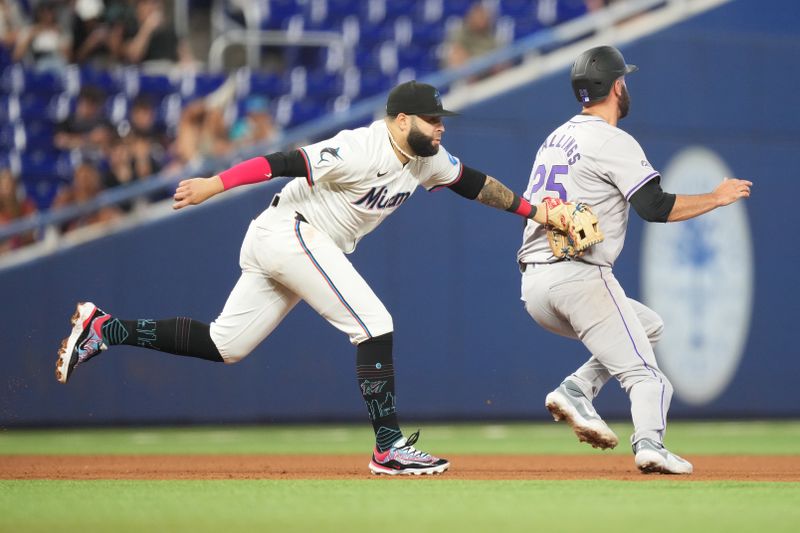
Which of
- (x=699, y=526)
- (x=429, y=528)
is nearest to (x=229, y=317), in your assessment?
(x=429, y=528)

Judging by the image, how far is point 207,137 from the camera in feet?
37.4

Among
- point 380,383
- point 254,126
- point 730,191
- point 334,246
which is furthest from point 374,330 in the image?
point 254,126

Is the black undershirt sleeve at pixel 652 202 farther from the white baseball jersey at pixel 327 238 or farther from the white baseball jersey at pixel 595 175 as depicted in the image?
the white baseball jersey at pixel 327 238

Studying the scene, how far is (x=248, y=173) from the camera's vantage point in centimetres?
605

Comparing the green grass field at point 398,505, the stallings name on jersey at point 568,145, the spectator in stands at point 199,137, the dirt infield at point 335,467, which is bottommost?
the dirt infield at point 335,467

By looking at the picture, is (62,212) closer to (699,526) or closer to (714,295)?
(714,295)

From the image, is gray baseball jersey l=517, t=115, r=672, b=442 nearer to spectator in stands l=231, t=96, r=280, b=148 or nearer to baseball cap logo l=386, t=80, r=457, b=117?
baseball cap logo l=386, t=80, r=457, b=117

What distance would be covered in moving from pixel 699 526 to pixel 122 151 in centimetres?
786

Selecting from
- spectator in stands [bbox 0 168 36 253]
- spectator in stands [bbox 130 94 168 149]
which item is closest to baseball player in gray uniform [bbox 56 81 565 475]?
spectator in stands [bbox 0 168 36 253]

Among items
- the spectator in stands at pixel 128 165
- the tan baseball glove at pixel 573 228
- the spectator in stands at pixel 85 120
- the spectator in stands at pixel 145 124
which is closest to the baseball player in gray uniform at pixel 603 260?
the tan baseball glove at pixel 573 228

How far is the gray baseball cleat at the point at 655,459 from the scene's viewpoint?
19.8 feet

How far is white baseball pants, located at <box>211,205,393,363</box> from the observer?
6.18m

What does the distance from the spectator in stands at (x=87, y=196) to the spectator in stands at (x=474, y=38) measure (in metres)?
3.77

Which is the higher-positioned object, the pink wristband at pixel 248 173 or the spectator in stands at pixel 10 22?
the spectator in stands at pixel 10 22
